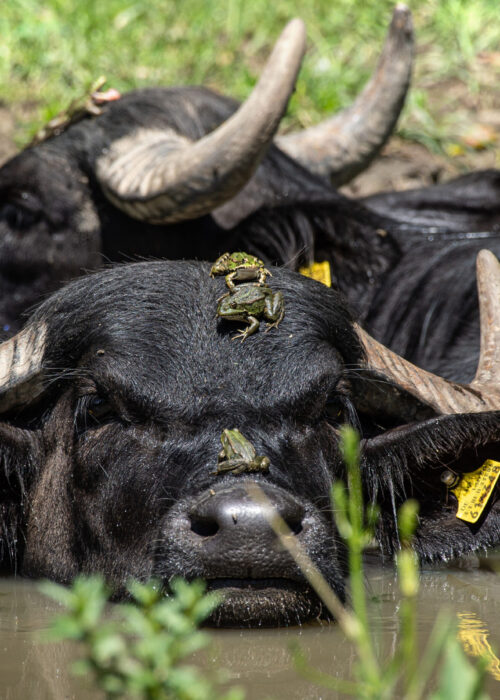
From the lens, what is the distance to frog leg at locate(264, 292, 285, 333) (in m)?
3.58

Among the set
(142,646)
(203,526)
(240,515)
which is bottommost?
(203,526)

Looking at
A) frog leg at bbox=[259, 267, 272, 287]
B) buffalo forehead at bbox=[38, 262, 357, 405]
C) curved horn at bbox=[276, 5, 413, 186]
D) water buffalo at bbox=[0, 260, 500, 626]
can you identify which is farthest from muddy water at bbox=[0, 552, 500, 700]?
curved horn at bbox=[276, 5, 413, 186]

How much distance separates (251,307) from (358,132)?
3887mm

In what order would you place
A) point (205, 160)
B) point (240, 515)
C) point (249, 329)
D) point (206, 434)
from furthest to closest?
point (205, 160) < point (249, 329) < point (206, 434) < point (240, 515)

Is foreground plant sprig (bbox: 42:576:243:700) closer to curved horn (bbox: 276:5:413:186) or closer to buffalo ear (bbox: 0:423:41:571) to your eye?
buffalo ear (bbox: 0:423:41:571)

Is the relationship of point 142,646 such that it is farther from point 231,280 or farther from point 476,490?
point 476,490

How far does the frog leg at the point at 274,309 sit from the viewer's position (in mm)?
3576

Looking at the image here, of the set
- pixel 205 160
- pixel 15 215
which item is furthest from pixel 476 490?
pixel 15 215

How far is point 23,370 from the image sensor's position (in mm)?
3762

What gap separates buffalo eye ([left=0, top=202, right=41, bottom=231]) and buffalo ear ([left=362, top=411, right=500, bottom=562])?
2.55 m

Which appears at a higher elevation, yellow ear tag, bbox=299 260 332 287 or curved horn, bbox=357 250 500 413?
curved horn, bbox=357 250 500 413

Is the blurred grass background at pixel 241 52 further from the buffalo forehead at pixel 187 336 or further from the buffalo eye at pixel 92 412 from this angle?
the buffalo eye at pixel 92 412

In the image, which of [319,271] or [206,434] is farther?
[319,271]

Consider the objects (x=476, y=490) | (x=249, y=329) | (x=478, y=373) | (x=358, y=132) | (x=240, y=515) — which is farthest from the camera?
(x=358, y=132)
